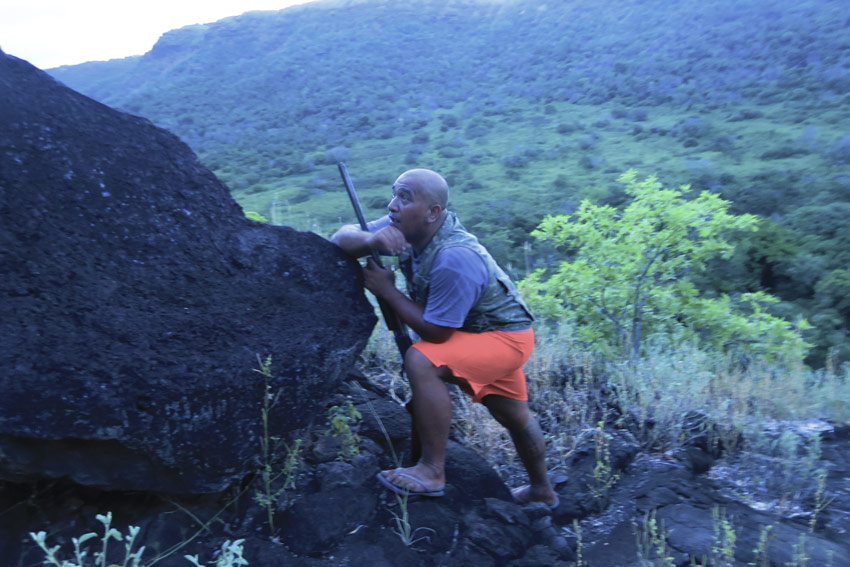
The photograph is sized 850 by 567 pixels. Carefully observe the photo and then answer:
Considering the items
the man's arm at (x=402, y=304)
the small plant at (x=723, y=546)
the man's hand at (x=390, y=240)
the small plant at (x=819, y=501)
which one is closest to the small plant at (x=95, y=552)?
the man's arm at (x=402, y=304)

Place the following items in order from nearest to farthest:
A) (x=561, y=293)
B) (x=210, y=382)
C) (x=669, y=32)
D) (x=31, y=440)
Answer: (x=31, y=440) < (x=210, y=382) < (x=561, y=293) < (x=669, y=32)

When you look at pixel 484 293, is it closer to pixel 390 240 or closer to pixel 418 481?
pixel 390 240

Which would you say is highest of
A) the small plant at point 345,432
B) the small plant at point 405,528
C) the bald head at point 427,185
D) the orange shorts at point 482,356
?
the bald head at point 427,185

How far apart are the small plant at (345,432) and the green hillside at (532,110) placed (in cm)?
691

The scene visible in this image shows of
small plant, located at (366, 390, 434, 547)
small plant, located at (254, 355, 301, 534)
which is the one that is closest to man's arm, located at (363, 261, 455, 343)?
small plant, located at (254, 355, 301, 534)

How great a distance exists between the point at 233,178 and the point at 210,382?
81.7 ft

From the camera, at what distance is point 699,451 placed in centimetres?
406

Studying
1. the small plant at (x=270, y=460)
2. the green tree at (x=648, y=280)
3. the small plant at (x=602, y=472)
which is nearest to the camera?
the small plant at (x=270, y=460)

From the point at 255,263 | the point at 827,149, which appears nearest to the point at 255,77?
the point at 827,149

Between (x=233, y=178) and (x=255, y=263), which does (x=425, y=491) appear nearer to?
(x=255, y=263)

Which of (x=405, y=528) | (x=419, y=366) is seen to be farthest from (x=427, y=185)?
(x=405, y=528)

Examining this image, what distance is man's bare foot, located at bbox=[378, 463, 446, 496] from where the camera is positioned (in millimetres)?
3041

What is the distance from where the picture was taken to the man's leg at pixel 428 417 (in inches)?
114

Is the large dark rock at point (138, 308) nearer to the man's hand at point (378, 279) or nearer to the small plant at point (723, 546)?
the man's hand at point (378, 279)
